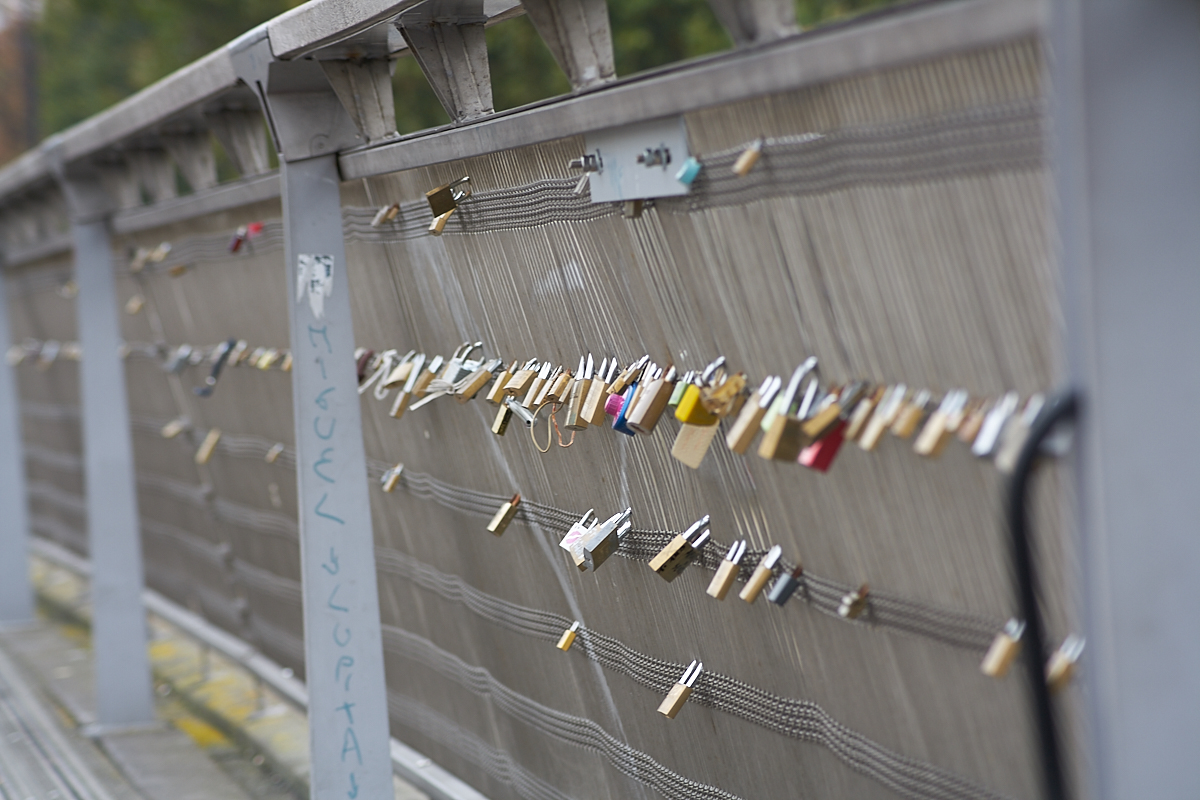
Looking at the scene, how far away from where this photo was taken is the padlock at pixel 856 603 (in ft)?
5.97

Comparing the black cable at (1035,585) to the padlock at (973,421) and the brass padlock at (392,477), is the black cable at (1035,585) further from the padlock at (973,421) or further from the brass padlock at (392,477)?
the brass padlock at (392,477)

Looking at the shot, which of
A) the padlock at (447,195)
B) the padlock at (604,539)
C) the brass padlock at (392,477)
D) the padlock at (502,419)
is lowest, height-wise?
the brass padlock at (392,477)

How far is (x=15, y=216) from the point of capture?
734 centimetres

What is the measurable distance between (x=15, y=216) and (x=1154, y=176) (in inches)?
292

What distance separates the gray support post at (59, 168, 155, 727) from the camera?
16.8 feet

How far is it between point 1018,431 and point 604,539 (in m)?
1.23

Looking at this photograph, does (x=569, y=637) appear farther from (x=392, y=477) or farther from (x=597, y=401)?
(x=392, y=477)

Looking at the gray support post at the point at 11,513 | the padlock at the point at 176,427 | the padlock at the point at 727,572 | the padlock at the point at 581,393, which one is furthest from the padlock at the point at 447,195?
the gray support post at the point at 11,513

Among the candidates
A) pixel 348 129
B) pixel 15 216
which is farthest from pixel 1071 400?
pixel 15 216

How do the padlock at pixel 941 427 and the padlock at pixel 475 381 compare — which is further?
the padlock at pixel 475 381

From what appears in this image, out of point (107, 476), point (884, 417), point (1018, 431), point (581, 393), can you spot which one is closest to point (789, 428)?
point (884, 417)

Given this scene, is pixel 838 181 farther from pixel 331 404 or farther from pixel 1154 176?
pixel 331 404

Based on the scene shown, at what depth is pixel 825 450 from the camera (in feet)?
5.62

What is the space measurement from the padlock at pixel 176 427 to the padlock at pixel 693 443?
433 cm
